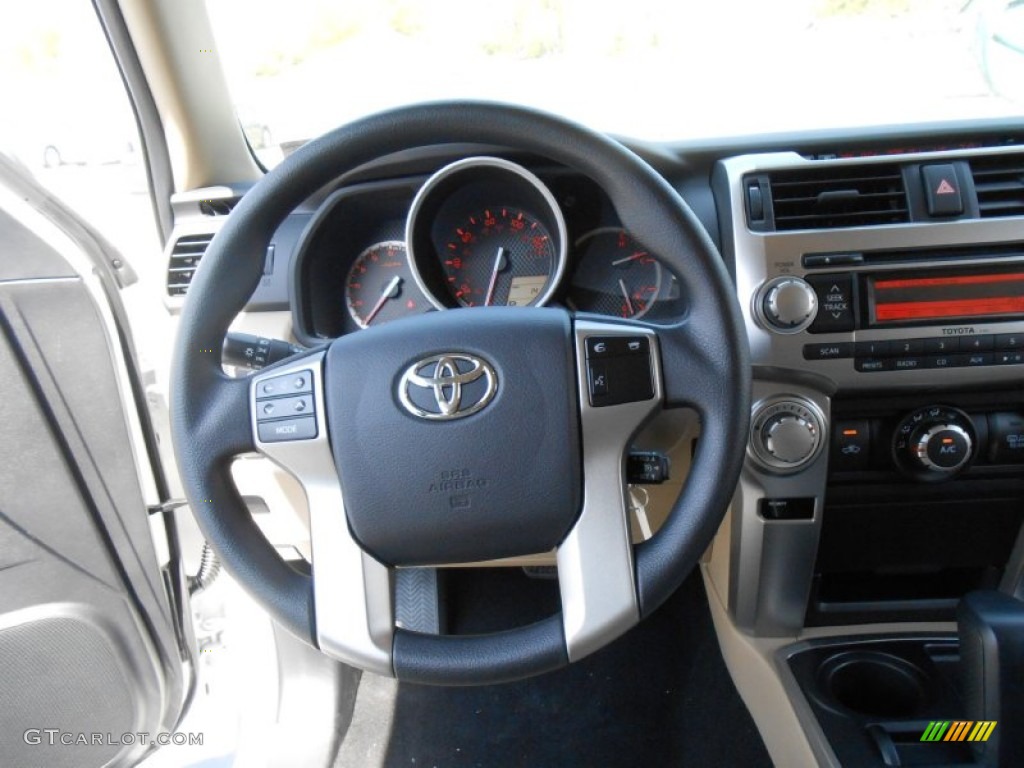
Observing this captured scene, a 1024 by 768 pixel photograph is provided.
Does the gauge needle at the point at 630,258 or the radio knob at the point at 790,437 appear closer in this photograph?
the radio knob at the point at 790,437

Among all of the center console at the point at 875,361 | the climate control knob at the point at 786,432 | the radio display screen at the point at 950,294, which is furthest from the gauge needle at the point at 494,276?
the radio display screen at the point at 950,294

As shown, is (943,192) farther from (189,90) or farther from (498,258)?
(189,90)

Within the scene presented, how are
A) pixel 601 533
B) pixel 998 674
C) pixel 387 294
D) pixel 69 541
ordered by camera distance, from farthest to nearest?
pixel 387 294
pixel 69 541
pixel 998 674
pixel 601 533

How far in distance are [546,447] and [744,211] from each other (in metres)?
0.54

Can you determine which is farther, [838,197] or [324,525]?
[838,197]

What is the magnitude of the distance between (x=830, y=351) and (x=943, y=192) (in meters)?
0.30

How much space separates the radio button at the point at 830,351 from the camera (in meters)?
1.14

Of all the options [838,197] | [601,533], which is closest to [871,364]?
[838,197]

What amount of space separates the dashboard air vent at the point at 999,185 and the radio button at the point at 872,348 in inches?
9.9

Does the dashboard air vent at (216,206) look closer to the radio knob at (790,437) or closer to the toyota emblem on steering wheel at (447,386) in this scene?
the toyota emblem on steering wheel at (447,386)

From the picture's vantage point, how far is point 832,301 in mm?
1147

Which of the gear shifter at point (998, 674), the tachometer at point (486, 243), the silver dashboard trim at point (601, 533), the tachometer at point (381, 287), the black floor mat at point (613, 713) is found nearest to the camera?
the silver dashboard trim at point (601, 533)

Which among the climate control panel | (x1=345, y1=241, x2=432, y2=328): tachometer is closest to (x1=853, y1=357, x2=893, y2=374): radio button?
the climate control panel

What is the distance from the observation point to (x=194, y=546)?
1476 mm
